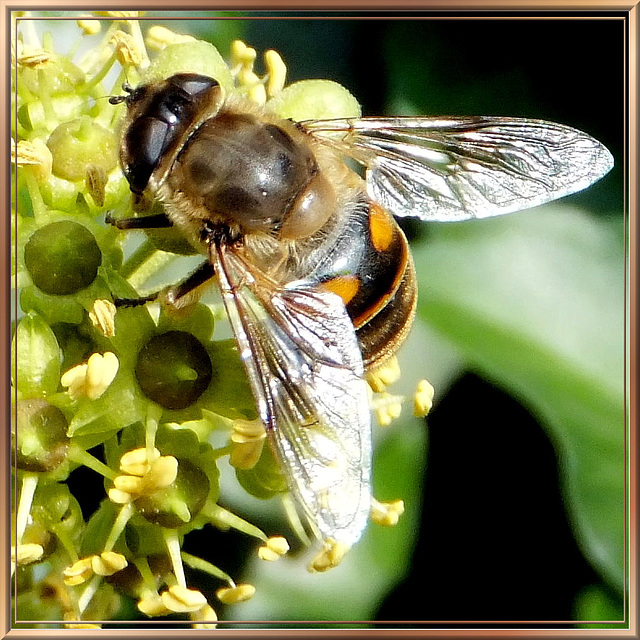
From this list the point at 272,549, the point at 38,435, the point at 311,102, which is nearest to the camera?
the point at 38,435

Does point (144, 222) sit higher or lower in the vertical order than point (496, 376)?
higher

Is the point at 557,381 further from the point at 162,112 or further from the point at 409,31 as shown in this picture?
the point at 162,112

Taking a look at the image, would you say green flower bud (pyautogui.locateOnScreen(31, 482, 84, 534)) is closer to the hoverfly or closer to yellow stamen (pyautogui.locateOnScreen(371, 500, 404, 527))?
the hoverfly

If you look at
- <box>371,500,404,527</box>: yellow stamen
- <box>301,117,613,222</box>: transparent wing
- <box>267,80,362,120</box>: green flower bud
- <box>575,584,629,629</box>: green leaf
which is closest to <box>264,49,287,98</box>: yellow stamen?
<box>267,80,362,120</box>: green flower bud

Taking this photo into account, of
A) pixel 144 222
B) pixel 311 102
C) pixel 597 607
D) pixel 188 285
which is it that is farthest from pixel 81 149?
pixel 597 607

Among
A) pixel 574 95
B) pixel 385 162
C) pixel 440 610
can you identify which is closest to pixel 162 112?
pixel 385 162

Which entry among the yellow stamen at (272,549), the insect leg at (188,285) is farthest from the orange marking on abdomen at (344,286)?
the yellow stamen at (272,549)

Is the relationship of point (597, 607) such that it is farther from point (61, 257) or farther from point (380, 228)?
point (61, 257)
